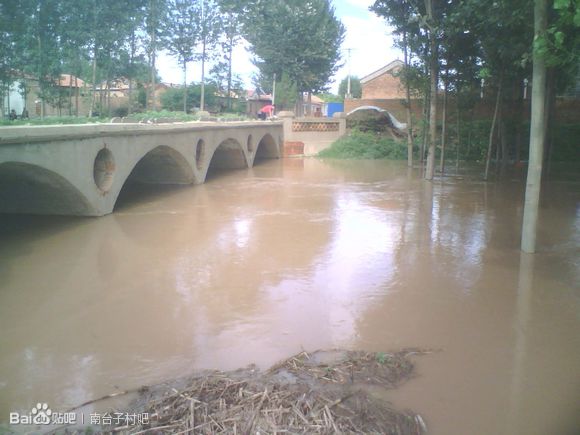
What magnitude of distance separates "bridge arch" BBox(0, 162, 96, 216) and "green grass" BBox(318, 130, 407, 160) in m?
19.4

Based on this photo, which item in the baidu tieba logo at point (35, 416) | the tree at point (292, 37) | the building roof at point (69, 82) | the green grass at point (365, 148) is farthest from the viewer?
the tree at point (292, 37)

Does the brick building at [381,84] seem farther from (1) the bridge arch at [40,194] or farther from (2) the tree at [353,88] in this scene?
(1) the bridge arch at [40,194]

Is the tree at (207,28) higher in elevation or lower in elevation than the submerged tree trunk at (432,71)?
higher

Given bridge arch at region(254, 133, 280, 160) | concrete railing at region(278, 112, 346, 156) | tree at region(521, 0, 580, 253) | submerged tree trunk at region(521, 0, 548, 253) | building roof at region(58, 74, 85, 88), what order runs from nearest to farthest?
tree at region(521, 0, 580, 253) → submerged tree trunk at region(521, 0, 548, 253) → building roof at region(58, 74, 85, 88) → bridge arch at region(254, 133, 280, 160) → concrete railing at region(278, 112, 346, 156)

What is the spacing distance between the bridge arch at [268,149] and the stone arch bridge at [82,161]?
37.3 feet

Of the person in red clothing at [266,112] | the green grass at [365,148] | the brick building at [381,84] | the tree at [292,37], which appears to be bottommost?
the green grass at [365,148]

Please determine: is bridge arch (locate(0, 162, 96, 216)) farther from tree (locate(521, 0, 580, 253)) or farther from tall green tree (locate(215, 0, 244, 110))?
tall green tree (locate(215, 0, 244, 110))

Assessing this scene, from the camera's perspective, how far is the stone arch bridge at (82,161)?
987 centimetres

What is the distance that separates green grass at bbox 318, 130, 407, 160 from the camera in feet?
95.2

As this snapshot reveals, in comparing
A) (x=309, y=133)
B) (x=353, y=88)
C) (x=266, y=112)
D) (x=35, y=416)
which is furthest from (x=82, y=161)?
(x=353, y=88)

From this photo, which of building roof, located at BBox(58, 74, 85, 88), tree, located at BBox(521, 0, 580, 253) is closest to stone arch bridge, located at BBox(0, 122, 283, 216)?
tree, located at BBox(521, 0, 580, 253)

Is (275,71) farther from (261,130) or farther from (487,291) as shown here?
(487,291)

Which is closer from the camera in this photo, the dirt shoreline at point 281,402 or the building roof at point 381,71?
the dirt shoreline at point 281,402

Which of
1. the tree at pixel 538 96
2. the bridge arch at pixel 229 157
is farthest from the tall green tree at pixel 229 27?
the tree at pixel 538 96
